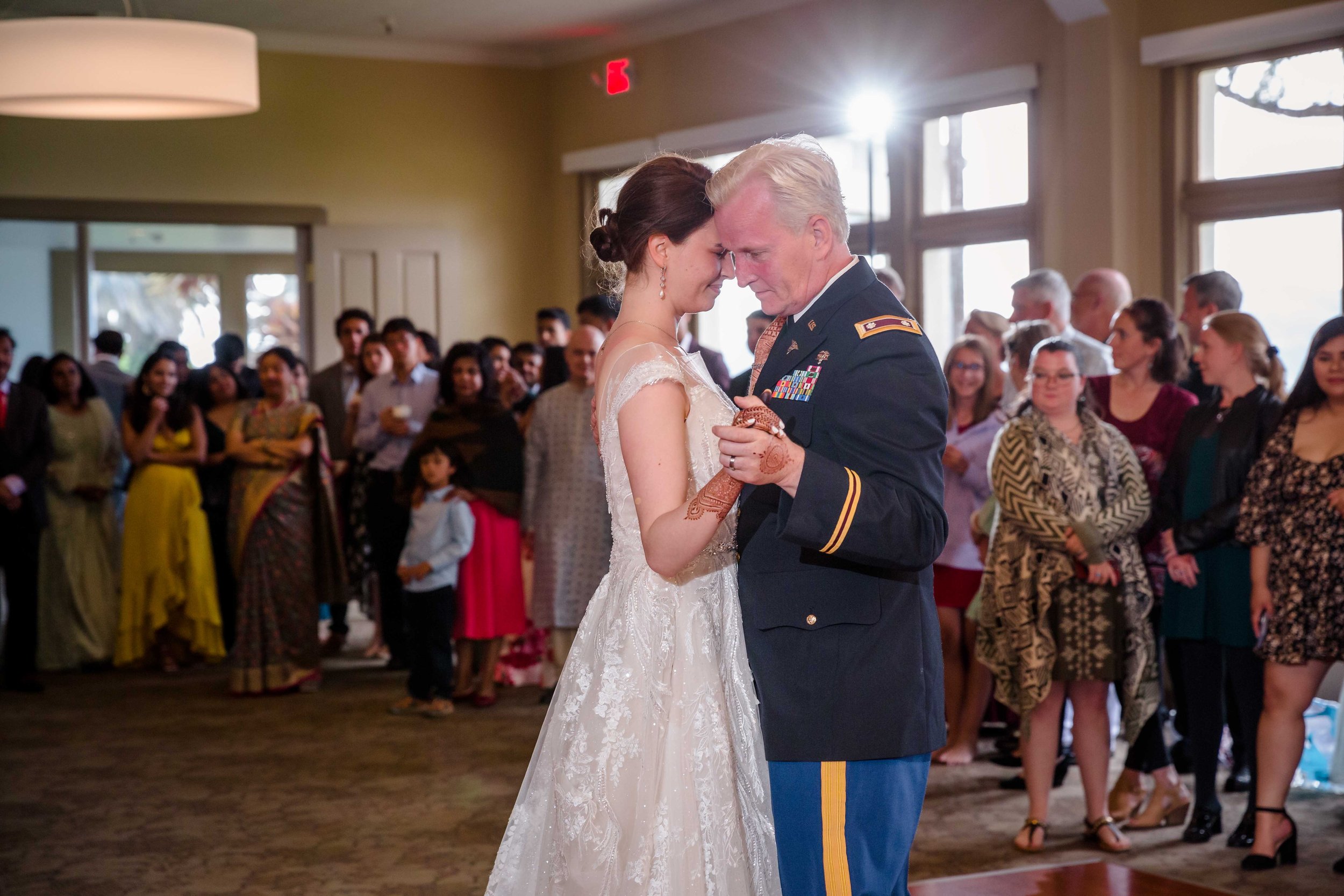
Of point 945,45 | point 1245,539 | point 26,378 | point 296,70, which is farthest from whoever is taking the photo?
point 296,70

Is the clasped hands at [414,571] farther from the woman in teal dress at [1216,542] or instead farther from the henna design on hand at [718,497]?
the henna design on hand at [718,497]

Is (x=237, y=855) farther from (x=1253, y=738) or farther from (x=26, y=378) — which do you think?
(x=26, y=378)

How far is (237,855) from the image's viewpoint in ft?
12.4

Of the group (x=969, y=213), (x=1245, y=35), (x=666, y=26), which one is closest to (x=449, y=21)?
(x=666, y=26)

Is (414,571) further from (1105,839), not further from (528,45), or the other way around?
(528,45)

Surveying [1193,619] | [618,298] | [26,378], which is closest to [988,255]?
[1193,619]

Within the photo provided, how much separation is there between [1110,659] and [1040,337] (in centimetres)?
138

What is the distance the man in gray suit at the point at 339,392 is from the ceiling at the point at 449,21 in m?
2.61

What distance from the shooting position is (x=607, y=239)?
2150mm

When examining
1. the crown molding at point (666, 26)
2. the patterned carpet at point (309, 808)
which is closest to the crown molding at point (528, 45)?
the crown molding at point (666, 26)

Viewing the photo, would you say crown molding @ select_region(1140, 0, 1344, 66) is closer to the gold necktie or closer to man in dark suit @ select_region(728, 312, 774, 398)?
man in dark suit @ select_region(728, 312, 774, 398)

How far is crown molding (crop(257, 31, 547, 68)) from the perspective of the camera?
936 centimetres

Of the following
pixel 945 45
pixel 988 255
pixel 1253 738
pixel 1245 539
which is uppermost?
pixel 945 45

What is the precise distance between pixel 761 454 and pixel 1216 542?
8.45 feet
